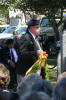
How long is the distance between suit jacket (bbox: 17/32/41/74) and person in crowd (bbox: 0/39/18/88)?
461 mm

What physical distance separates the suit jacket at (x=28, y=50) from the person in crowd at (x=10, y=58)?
0.46 metres

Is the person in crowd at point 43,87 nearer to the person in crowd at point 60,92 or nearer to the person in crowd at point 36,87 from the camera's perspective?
the person in crowd at point 36,87

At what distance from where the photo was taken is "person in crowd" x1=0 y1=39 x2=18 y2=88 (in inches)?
263

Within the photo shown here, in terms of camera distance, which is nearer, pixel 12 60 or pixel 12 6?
pixel 12 60

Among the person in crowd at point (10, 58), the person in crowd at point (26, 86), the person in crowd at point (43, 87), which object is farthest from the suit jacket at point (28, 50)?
the person in crowd at point (43, 87)

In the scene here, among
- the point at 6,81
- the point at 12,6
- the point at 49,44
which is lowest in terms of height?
the point at 49,44

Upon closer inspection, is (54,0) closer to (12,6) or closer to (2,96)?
(12,6)

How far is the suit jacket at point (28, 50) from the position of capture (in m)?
6.04

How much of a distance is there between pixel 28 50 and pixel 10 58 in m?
0.98

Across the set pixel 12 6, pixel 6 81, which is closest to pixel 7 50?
pixel 6 81

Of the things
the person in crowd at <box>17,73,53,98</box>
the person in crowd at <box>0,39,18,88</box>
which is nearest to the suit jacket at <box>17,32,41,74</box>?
the person in crowd at <box>0,39,18,88</box>

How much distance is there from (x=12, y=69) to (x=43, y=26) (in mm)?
10946

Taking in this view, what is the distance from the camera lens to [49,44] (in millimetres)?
16656

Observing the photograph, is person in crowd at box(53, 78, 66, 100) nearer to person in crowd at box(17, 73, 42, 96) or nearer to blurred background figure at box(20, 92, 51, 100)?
blurred background figure at box(20, 92, 51, 100)
